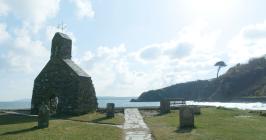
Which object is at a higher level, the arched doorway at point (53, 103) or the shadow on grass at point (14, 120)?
the arched doorway at point (53, 103)

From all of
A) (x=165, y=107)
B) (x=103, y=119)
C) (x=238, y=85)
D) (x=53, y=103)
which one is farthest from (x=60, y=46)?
(x=238, y=85)

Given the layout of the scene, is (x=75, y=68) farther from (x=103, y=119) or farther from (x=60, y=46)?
(x=103, y=119)

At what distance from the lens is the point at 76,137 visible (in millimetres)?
19172

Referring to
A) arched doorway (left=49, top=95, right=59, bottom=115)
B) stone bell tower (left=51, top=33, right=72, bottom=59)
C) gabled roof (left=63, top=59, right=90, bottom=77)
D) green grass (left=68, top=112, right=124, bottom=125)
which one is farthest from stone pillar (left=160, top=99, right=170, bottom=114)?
stone bell tower (left=51, top=33, right=72, bottom=59)

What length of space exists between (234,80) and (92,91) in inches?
3891

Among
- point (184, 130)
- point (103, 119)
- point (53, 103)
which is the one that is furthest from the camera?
point (53, 103)

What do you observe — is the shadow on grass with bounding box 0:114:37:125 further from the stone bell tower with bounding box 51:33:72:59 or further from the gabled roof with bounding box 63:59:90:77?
the stone bell tower with bounding box 51:33:72:59

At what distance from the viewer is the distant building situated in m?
37.3

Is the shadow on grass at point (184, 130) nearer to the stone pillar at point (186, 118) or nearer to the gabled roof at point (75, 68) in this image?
the stone pillar at point (186, 118)

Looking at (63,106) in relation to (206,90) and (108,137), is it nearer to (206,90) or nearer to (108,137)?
(108,137)

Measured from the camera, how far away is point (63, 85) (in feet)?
124

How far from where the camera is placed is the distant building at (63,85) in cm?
3734

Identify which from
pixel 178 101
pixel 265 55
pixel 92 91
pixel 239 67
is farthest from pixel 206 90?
pixel 92 91

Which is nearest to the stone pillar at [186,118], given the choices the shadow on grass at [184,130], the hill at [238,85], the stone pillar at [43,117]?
the shadow on grass at [184,130]
